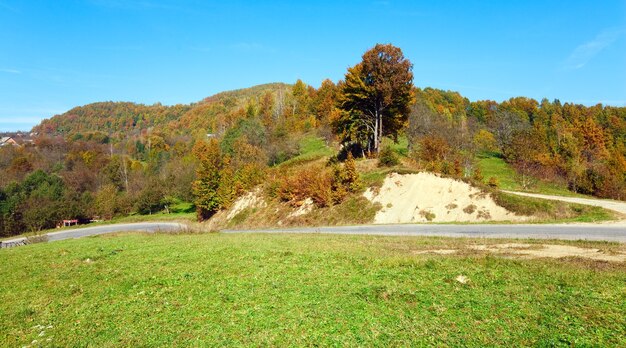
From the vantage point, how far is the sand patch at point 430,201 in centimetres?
2770

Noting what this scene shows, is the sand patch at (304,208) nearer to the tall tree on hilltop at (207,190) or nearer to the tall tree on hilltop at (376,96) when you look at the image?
the tall tree on hilltop at (376,96)

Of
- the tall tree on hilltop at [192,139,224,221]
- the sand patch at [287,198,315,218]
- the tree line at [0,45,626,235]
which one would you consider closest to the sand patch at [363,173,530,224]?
the tree line at [0,45,626,235]

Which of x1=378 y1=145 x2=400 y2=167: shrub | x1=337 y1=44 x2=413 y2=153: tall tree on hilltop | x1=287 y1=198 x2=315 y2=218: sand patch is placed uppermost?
x1=337 y1=44 x2=413 y2=153: tall tree on hilltop

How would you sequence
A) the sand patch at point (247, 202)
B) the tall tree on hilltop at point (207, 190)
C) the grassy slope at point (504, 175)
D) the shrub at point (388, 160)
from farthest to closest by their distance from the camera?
the tall tree on hilltop at point (207, 190)
the grassy slope at point (504, 175)
the sand patch at point (247, 202)
the shrub at point (388, 160)

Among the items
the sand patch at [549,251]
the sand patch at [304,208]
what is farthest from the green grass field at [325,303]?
the sand patch at [304,208]

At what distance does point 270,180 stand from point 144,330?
124ft

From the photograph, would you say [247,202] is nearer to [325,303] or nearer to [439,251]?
[439,251]

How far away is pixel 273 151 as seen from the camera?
72812mm

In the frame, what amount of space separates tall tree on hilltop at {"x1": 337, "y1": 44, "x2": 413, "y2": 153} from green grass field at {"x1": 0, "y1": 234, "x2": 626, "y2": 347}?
31.0 meters

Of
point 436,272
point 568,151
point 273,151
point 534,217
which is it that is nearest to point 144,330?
point 436,272

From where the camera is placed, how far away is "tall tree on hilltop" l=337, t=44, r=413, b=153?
1540 inches

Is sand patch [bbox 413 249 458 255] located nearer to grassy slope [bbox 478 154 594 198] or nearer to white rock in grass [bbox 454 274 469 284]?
white rock in grass [bbox 454 274 469 284]

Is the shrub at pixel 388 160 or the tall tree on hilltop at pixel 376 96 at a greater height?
the tall tree on hilltop at pixel 376 96

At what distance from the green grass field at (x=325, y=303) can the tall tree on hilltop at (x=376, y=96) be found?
31.0 metres
